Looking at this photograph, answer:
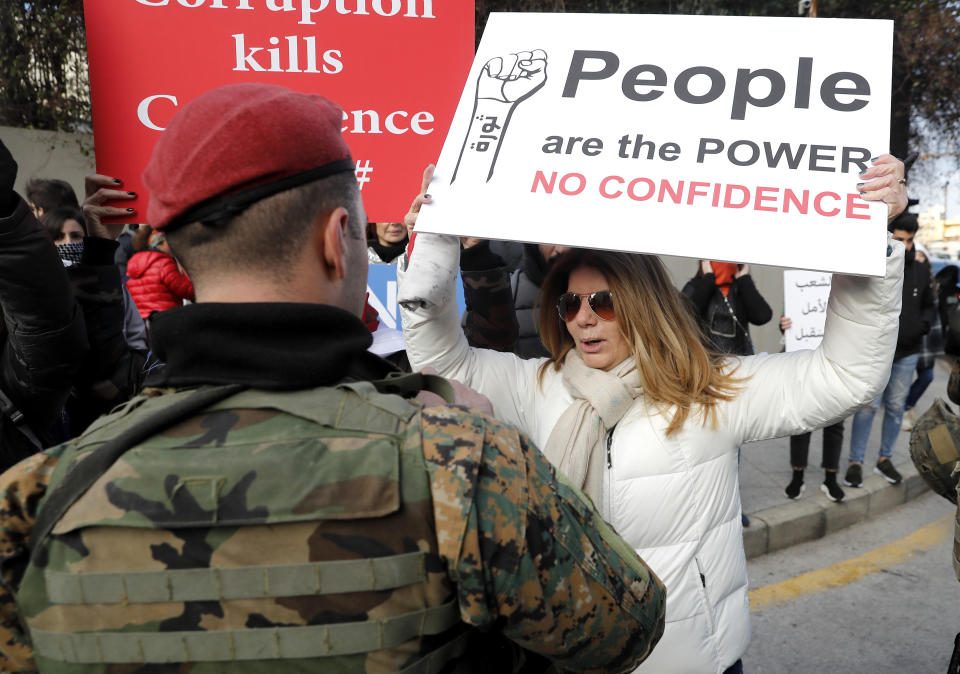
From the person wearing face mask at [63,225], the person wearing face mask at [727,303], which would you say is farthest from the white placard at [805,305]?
the person wearing face mask at [63,225]

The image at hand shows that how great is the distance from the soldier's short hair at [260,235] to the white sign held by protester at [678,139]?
2.22 ft

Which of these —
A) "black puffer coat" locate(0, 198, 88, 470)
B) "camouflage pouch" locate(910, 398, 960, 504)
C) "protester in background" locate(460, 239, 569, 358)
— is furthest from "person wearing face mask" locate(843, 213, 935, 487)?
"black puffer coat" locate(0, 198, 88, 470)

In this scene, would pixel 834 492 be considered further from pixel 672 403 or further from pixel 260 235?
pixel 260 235

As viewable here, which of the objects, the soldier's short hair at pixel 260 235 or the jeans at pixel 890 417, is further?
the jeans at pixel 890 417

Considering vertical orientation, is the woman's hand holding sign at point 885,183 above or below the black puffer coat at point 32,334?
above

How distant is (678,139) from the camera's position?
1.73m

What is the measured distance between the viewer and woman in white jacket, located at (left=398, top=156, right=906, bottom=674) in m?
1.83

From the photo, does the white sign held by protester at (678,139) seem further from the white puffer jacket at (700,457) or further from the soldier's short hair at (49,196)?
the soldier's short hair at (49,196)

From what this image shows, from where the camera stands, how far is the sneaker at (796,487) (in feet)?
17.9

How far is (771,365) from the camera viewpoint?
197 centimetres

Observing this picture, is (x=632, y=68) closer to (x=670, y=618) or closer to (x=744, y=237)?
(x=744, y=237)

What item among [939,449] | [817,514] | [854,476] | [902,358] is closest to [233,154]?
[939,449]

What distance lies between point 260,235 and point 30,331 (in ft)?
3.77

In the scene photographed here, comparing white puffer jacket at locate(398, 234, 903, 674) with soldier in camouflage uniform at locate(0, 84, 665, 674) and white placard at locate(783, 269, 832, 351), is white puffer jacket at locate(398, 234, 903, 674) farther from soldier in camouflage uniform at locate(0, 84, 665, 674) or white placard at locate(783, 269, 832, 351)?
white placard at locate(783, 269, 832, 351)
